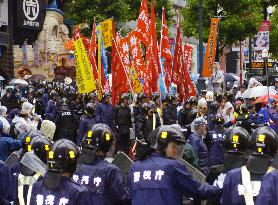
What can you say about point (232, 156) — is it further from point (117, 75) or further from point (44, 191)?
point (117, 75)

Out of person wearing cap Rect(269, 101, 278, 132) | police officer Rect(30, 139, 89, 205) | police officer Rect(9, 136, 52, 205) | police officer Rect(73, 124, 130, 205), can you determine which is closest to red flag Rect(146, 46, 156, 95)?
person wearing cap Rect(269, 101, 278, 132)

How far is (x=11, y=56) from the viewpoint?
5300 centimetres

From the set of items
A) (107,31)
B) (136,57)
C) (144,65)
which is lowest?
(144,65)

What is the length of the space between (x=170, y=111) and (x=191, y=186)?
1426 cm

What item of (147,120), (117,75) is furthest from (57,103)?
(147,120)

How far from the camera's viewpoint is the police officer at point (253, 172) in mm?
6852

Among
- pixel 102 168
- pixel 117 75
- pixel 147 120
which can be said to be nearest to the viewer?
pixel 102 168

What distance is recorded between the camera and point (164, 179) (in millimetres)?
7648

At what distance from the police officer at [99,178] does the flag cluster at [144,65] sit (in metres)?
14.3

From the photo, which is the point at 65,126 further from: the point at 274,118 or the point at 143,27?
the point at 274,118

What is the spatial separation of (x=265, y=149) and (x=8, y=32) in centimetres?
4765

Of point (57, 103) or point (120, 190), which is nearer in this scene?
point (120, 190)

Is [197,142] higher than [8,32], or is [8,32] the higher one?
[8,32]

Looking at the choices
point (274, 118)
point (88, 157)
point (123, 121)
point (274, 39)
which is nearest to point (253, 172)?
point (88, 157)
